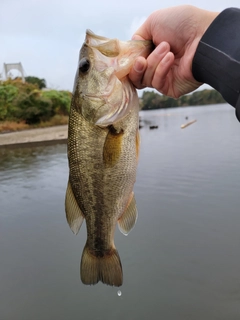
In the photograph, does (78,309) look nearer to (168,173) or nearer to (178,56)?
(178,56)

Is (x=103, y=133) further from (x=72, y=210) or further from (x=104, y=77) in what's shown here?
(x=72, y=210)

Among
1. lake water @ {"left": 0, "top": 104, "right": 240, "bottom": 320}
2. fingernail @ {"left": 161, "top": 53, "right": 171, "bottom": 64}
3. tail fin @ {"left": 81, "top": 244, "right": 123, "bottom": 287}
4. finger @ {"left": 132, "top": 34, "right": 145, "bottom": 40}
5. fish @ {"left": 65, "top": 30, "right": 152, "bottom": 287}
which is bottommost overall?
lake water @ {"left": 0, "top": 104, "right": 240, "bottom": 320}

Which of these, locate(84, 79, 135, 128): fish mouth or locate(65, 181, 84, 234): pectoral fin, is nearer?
locate(84, 79, 135, 128): fish mouth

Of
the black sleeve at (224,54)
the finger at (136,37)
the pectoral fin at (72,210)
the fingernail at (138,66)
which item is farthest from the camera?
the finger at (136,37)

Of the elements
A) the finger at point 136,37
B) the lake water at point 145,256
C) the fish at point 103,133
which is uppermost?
the finger at point 136,37

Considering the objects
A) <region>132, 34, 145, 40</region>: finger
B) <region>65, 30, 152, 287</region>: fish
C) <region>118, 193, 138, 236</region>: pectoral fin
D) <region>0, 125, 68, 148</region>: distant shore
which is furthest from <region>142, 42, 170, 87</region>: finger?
<region>0, 125, 68, 148</region>: distant shore

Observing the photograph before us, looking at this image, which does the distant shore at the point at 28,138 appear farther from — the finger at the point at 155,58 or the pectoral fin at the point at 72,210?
the finger at the point at 155,58

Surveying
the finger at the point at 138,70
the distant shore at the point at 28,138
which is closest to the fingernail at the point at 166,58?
the finger at the point at 138,70

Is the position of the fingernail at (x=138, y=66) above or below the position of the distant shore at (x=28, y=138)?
above

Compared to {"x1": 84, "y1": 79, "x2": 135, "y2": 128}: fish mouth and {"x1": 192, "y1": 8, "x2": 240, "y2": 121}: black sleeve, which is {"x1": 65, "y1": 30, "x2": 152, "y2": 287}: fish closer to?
{"x1": 84, "y1": 79, "x2": 135, "y2": 128}: fish mouth
